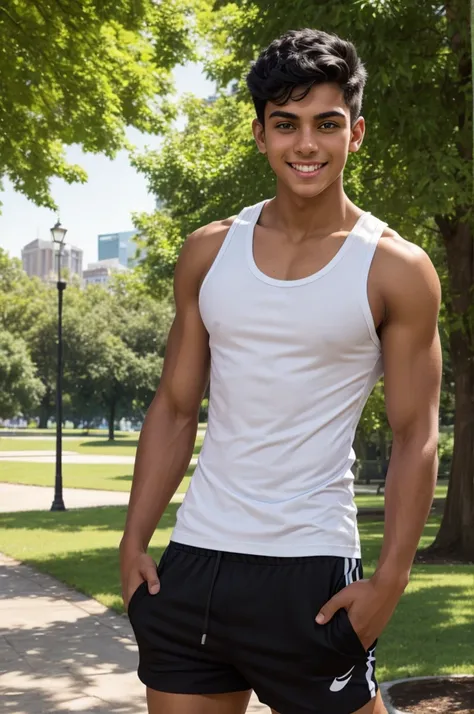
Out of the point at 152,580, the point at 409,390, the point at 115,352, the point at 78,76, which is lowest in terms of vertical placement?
the point at 152,580

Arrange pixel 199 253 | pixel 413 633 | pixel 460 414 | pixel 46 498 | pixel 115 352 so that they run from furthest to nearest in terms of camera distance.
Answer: pixel 115 352
pixel 46 498
pixel 460 414
pixel 413 633
pixel 199 253

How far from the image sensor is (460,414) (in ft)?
52.2

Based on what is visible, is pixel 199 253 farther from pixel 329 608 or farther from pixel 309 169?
pixel 329 608

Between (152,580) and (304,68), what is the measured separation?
3.85 feet

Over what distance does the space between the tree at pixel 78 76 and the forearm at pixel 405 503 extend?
36.7 feet

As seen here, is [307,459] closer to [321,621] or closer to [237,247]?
[321,621]

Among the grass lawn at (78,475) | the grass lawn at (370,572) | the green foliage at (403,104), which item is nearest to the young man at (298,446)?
the grass lawn at (370,572)

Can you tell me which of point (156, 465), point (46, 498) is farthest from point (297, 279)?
point (46, 498)

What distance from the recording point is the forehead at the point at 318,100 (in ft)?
8.48

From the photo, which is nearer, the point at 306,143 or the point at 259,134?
the point at 306,143

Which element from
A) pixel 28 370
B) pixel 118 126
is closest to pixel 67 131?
pixel 118 126

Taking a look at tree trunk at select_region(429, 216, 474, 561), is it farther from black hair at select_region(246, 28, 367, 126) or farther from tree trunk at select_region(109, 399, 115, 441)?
tree trunk at select_region(109, 399, 115, 441)

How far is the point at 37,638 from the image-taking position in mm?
9336

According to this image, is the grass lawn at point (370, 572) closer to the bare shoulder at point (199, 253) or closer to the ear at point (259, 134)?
the bare shoulder at point (199, 253)
